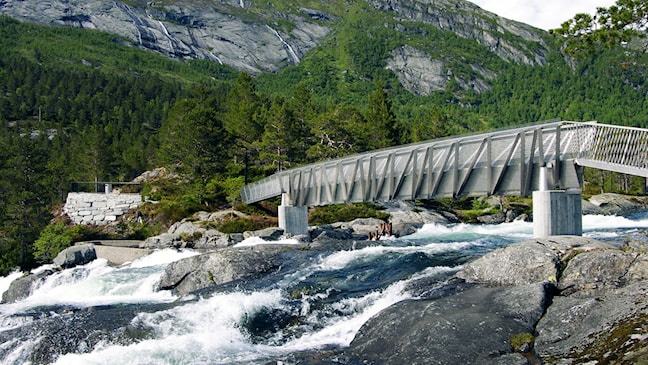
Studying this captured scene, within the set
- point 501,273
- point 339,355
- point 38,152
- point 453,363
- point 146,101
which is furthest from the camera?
point 146,101

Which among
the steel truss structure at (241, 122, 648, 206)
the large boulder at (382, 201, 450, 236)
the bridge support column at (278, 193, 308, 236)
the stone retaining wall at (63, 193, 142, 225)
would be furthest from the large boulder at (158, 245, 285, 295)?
the stone retaining wall at (63, 193, 142, 225)

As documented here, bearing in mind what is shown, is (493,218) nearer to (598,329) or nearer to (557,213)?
(557,213)

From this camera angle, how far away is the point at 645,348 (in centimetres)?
1225

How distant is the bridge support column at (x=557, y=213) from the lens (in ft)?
81.9

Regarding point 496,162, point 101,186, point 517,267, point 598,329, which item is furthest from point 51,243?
point 598,329

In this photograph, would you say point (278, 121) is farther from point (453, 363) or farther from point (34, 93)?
point (34, 93)

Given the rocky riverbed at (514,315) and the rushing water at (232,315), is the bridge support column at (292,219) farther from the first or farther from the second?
the rocky riverbed at (514,315)

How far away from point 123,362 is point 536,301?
1334 centimetres

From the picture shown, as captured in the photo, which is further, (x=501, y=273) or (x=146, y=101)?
(x=146, y=101)

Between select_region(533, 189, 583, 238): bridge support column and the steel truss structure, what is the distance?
575mm

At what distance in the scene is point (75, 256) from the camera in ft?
134

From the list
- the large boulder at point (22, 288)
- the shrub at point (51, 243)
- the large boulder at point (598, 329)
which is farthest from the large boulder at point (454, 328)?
the shrub at point (51, 243)

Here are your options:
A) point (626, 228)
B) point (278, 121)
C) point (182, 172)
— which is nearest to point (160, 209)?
point (182, 172)

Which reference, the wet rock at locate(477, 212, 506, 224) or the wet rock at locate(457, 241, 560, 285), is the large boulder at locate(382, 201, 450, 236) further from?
the wet rock at locate(457, 241, 560, 285)
